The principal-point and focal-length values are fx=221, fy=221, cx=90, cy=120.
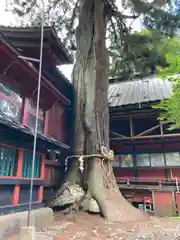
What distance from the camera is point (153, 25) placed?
11086mm

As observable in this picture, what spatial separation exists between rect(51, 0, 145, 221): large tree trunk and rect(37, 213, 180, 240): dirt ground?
0.54 meters

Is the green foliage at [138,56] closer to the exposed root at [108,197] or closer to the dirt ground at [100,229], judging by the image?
the exposed root at [108,197]

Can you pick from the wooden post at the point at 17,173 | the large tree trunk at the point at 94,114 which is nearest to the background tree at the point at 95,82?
the large tree trunk at the point at 94,114

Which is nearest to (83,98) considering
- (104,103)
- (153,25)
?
(104,103)

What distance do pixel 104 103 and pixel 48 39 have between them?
3.28 metres

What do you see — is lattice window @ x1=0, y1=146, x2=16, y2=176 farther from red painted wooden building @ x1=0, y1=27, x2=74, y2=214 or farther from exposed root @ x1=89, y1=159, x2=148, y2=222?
exposed root @ x1=89, y1=159, x2=148, y2=222

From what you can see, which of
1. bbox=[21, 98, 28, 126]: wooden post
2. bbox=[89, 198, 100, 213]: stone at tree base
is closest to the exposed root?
bbox=[89, 198, 100, 213]: stone at tree base

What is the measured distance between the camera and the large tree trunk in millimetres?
7207

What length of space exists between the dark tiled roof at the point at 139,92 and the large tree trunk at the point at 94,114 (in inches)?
119

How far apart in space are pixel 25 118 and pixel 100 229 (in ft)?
11.8

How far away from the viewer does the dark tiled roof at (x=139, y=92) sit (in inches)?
477

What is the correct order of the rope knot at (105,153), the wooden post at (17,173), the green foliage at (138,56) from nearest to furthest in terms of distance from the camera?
the wooden post at (17,173), the rope knot at (105,153), the green foliage at (138,56)

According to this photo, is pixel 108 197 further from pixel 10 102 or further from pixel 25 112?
pixel 10 102

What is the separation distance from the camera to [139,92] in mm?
13531
